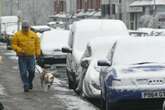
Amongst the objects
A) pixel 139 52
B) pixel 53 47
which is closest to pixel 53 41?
pixel 53 47

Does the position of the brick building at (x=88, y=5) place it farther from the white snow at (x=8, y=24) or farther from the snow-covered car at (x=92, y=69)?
the snow-covered car at (x=92, y=69)

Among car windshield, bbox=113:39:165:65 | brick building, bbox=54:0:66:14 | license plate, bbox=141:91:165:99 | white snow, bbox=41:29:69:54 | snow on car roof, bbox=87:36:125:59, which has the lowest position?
brick building, bbox=54:0:66:14

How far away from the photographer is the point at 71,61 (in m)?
19.8

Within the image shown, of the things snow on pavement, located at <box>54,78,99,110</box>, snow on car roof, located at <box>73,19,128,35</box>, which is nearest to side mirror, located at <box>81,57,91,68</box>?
snow on pavement, located at <box>54,78,99,110</box>

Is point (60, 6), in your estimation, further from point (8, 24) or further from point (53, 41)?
point (53, 41)

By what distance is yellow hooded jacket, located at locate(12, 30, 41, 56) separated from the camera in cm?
1764

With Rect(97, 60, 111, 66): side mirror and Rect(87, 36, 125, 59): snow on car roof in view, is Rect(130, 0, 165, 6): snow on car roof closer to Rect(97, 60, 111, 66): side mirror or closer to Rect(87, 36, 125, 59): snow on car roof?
Rect(87, 36, 125, 59): snow on car roof

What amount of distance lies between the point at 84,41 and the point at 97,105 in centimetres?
514

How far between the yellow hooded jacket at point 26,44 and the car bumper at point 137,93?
17.0 feet

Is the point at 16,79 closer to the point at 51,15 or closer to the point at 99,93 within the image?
the point at 99,93

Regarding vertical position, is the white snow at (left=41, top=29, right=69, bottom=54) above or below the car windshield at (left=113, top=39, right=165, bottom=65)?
below

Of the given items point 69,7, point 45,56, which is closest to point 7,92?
point 45,56

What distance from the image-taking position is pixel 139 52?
1415cm

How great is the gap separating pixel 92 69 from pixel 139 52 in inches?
85.0
